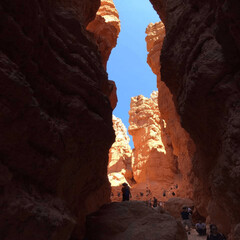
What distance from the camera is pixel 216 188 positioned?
6.84 m

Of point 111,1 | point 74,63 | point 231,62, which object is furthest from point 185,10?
point 111,1

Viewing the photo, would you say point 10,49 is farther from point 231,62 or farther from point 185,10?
point 185,10

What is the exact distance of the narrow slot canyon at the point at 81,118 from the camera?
14.6 ft

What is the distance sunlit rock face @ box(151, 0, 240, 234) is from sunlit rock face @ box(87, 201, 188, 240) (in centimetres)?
186

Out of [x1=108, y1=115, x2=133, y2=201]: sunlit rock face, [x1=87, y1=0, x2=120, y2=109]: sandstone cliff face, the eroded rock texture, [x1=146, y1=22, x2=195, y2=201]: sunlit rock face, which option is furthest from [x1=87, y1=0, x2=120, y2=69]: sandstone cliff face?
[x1=108, y1=115, x2=133, y2=201]: sunlit rock face

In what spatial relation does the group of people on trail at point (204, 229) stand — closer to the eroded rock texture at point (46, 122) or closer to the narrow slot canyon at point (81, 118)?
the narrow slot canyon at point (81, 118)

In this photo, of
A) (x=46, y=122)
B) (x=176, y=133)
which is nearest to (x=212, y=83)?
(x=46, y=122)

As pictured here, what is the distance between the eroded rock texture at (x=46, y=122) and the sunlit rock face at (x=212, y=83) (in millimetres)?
3050

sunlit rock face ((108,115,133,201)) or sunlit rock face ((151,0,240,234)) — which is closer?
sunlit rock face ((151,0,240,234))

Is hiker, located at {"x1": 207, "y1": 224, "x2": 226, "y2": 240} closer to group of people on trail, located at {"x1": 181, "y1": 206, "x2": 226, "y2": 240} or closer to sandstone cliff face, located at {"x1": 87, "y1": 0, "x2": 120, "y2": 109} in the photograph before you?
group of people on trail, located at {"x1": 181, "y1": 206, "x2": 226, "y2": 240}

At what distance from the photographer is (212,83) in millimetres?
6465

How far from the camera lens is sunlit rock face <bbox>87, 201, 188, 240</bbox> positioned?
6.04 meters

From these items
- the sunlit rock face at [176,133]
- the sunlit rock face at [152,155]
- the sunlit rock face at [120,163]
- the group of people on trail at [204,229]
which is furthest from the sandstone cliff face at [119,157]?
the group of people on trail at [204,229]

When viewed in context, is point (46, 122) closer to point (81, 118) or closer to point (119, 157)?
point (81, 118)
